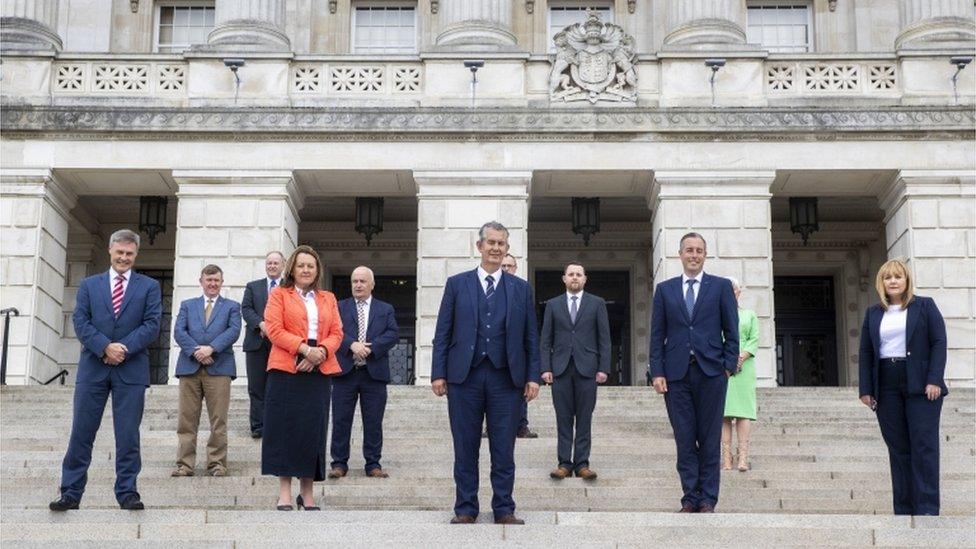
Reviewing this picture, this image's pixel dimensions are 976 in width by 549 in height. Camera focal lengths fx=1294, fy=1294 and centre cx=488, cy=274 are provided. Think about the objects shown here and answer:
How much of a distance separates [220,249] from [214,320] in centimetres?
920

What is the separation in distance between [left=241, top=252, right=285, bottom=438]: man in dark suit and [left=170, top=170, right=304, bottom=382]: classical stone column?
25.6ft

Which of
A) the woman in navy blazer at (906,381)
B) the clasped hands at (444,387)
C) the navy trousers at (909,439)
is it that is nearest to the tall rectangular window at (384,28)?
the woman in navy blazer at (906,381)

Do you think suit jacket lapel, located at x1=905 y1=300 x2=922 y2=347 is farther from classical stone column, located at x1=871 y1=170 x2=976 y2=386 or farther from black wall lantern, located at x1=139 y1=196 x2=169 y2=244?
black wall lantern, located at x1=139 y1=196 x2=169 y2=244

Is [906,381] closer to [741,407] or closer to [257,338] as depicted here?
[741,407]

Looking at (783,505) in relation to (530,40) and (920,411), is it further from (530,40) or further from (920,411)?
(530,40)

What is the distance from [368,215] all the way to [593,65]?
15.6 ft

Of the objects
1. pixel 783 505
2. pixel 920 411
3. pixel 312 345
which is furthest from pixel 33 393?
pixel 920 411

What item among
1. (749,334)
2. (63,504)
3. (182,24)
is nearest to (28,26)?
(182,24)

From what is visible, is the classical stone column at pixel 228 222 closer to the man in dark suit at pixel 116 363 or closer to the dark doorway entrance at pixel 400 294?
the dark doorway entrance at pixel 400 294

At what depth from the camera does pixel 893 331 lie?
10117mm

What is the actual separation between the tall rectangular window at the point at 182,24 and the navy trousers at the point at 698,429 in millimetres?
19022

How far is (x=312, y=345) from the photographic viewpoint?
9891 millimetres

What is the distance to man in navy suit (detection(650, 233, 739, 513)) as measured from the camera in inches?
391

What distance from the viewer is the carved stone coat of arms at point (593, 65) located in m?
21.8
